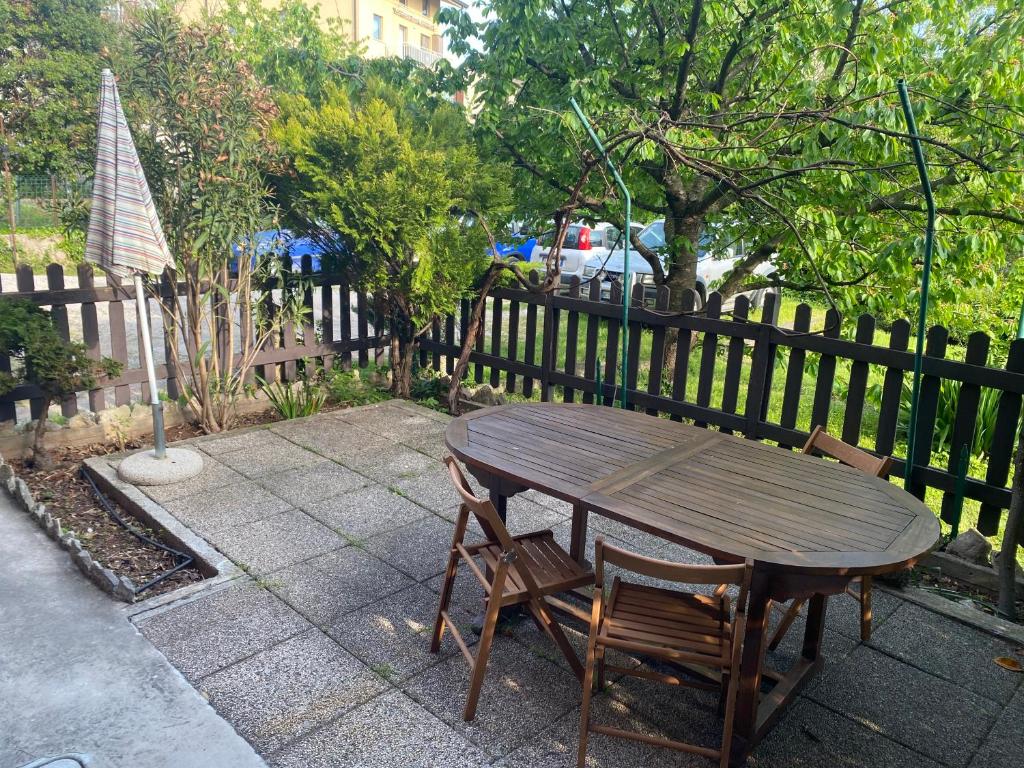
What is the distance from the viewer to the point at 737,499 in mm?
3064

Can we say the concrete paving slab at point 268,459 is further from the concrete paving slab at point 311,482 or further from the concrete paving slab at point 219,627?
the concrete paving slab at point 219,627

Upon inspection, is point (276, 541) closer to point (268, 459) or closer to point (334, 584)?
point (334, 584)

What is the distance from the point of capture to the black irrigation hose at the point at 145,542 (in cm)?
393

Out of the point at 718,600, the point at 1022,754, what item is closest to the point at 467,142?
the point at 718,600

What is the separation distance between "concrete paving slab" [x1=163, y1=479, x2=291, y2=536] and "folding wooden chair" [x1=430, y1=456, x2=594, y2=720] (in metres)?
1.80

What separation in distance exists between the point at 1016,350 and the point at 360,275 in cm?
495

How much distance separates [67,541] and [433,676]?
2282 mm

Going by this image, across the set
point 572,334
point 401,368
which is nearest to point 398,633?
point 572,334

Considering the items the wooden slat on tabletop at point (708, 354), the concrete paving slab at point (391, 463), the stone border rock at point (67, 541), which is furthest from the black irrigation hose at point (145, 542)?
the wooden slat on tabletop at point (708, 354)

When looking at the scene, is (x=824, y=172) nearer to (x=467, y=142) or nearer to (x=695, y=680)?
(x=467, y=142)

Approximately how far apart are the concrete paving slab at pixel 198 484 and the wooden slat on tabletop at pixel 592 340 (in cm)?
282

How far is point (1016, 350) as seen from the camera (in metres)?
4.07

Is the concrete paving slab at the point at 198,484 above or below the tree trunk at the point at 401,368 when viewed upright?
below

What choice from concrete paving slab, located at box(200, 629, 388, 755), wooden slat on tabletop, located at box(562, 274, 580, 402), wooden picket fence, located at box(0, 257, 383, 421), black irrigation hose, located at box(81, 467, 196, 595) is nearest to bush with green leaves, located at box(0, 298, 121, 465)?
wooden picket fence, located at box(0, 257, 383, 421)
